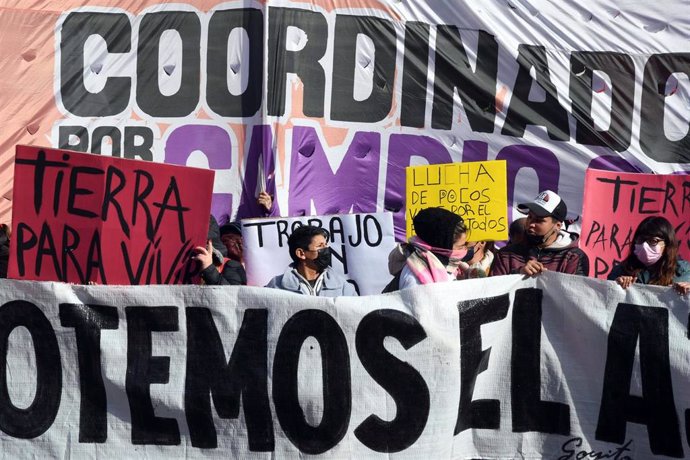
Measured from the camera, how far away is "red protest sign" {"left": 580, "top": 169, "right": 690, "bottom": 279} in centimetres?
677

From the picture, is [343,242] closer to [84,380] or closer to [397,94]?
[397,94]

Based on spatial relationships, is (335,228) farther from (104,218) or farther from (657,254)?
(657,254)

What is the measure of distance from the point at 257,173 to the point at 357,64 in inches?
40.8

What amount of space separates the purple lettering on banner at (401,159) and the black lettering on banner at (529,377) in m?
3.01

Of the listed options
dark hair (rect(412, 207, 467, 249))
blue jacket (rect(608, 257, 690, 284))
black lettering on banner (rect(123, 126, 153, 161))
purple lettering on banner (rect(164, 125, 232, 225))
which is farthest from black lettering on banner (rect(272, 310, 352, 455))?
black lettering on banner (rect(123, 126, 153, 161))

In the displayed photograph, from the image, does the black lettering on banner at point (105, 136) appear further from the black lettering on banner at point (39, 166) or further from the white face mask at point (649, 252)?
the white face mask at point (649, 252)

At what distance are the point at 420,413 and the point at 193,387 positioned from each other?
101cm

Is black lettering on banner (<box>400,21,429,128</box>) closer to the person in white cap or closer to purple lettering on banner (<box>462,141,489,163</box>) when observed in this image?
purple lettering on banner (<box>462,141,489,163</box>)

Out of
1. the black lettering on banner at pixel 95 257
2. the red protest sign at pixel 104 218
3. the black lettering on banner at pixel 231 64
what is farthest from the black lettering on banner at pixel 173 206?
the black lettering on banner at pixel 231 64

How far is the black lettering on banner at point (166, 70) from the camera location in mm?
8719

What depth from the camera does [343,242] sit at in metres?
7.98

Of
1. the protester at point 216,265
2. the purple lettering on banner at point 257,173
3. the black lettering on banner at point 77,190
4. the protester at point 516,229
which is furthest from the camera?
the purple lettering on banner at point 257,173

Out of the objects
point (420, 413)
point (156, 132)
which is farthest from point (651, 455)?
point (156, 132)

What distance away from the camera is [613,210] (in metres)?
6.82
